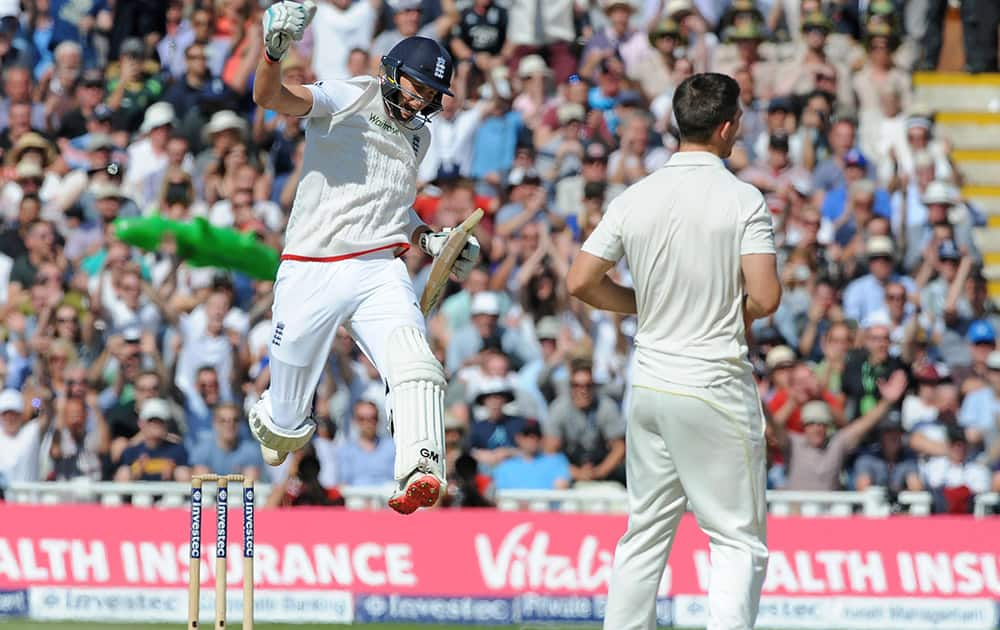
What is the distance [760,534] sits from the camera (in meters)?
6.62

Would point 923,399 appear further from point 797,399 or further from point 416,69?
point 416,69

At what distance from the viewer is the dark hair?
6551mm

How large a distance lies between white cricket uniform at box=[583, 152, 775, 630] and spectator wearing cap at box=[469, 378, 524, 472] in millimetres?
5776

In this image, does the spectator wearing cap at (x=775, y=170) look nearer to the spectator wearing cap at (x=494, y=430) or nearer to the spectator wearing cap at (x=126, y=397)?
the spectator wearing cap at (x=494, y=430)

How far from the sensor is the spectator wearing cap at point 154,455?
490 inches

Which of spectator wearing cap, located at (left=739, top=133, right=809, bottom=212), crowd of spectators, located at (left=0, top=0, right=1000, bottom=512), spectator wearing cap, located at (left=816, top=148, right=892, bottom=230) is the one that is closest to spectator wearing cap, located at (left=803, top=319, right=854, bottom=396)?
crowd of spectators, located at (left=0, top=0, right=1000, bottom=512)

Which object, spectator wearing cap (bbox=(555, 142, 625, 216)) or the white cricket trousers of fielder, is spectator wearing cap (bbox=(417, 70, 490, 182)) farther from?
the white cricket trousers of fielder

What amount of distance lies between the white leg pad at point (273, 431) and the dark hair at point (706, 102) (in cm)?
258

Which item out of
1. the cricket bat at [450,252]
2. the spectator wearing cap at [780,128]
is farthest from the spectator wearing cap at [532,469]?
the cricket bat at [450,252]

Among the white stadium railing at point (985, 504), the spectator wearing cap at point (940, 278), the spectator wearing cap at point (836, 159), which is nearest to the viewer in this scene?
the white stadium railing at point (985, 504)

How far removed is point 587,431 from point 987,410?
2682 mm

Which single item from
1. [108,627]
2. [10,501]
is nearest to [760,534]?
[108,627]

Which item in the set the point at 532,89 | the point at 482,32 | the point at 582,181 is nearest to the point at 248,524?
the point at 582,181

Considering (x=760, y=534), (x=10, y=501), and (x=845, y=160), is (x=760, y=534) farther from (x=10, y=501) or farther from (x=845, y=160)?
(x=845, y=160)
